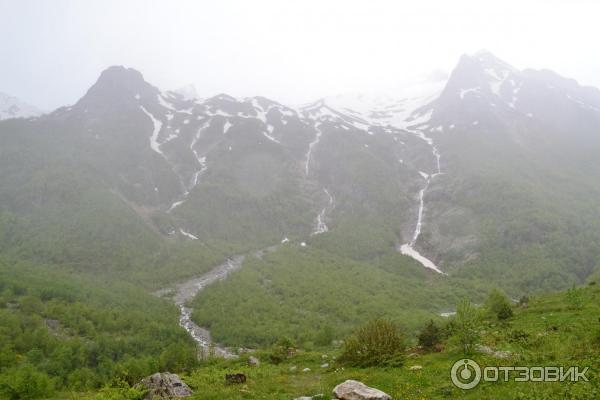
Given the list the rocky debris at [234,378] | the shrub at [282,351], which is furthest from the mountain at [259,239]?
the rocky debris at [234,378]

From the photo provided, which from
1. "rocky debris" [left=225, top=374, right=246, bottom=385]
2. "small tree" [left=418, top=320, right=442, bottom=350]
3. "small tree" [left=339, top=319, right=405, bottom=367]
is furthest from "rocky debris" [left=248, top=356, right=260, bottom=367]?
"small tree" [left=418, top=320, right=442, bottom=350]

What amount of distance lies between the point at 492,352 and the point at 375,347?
697cm

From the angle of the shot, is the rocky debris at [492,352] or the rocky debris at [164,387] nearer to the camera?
the rocky debris at [492,352]

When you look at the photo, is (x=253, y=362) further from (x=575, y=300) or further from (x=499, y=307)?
(x=575, y=300)

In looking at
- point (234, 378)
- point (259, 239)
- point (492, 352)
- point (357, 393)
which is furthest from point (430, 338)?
point (259, 239)

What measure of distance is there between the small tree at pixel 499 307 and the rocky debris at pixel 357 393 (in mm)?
19394

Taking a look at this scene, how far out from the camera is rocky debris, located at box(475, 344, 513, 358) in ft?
62.9

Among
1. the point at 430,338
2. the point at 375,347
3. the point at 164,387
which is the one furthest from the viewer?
the point at 430,338

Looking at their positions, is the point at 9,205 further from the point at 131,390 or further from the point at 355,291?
the point at 131,390

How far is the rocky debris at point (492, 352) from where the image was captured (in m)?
19.2

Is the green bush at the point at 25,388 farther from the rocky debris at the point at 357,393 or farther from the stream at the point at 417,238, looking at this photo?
the stream at the point at 417,238

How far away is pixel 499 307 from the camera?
3127cm

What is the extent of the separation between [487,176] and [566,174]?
34693 mm

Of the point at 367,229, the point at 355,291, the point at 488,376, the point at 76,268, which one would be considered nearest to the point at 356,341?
the point at 488,376
